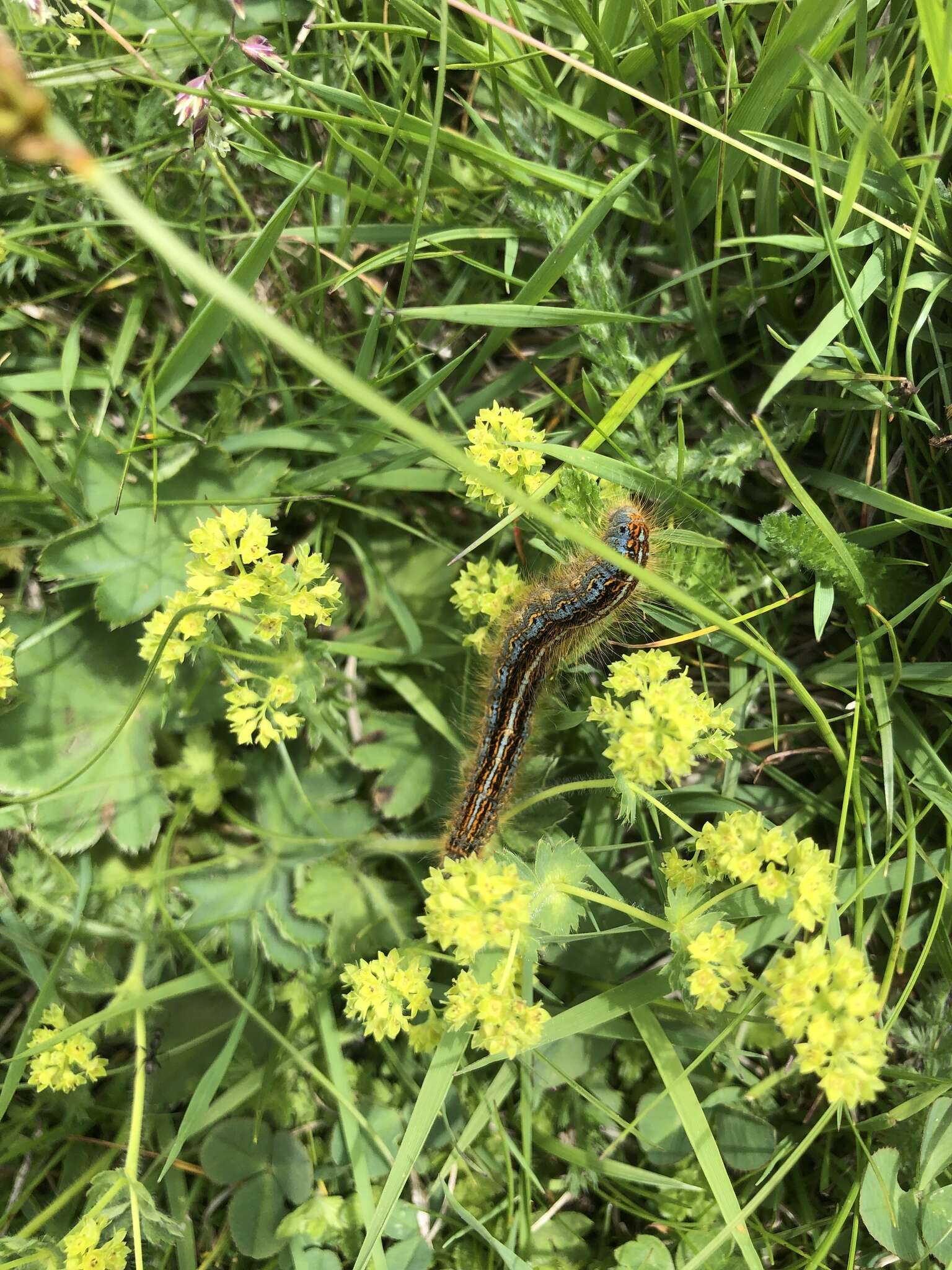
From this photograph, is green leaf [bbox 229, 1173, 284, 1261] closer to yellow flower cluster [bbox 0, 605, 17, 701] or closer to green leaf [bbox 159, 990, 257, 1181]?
green leaf [bbox 159, 990, 257, 1181]

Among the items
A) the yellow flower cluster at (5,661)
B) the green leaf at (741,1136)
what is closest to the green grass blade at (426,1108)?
the green leaf at (741,1136)

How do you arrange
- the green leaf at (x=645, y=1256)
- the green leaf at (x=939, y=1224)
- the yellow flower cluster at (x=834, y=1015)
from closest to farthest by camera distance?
the yellow flower cluster at (x=834, y=1015)
the green leaf at (x=939, y=1224)
the green leaf at (x=645, y=1256)

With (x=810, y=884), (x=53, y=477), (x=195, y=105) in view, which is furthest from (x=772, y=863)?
(x=195, y=105)

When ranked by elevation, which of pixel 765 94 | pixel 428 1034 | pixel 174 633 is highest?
pixel 765 94

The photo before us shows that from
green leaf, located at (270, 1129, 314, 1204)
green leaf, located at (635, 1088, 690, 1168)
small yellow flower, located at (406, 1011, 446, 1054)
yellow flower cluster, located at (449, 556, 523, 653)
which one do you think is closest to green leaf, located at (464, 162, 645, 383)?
yellow flower cluster, located at (449, 556, 523, 653)

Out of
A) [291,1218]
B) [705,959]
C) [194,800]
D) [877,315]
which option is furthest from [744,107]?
[291,1218]

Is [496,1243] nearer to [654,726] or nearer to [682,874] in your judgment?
[682,874]

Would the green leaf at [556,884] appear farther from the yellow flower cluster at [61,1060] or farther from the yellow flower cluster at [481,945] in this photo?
the yellow flower cluster at [61,1060]
